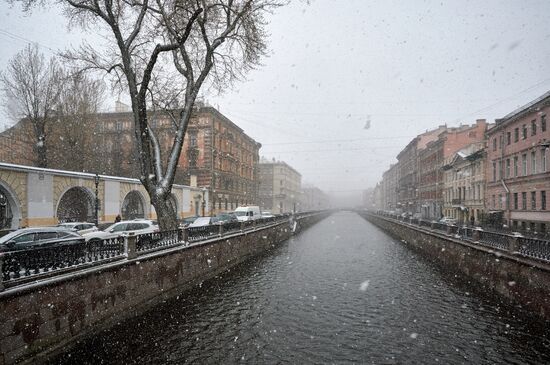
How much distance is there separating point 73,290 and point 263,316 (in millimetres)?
5408

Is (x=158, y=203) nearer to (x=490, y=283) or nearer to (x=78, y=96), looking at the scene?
(x=490, y=283)

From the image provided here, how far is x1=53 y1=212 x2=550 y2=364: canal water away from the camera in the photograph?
805 centimetres

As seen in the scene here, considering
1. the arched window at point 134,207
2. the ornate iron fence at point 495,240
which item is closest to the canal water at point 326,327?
the ornate iron fence at point 495,240

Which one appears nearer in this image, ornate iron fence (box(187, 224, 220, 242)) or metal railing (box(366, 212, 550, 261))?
metal railing (box(366, 212, 550, 261))

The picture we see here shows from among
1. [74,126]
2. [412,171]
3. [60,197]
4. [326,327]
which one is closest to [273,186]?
[412,171]

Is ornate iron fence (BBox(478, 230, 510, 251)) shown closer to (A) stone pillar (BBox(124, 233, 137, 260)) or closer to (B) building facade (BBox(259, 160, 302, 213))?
(A) stone pillar (BBox(124, 233, 137, 260))

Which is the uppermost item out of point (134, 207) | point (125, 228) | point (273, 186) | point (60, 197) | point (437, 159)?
point (437, 159)

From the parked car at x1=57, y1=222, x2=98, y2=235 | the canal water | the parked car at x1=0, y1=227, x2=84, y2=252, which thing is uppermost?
the parked car at x1=0, y1=227, x2=84, y2=252

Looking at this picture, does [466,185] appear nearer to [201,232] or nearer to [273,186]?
[201,232]

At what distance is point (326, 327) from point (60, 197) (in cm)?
2175

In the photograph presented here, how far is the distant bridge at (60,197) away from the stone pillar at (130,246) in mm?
7307

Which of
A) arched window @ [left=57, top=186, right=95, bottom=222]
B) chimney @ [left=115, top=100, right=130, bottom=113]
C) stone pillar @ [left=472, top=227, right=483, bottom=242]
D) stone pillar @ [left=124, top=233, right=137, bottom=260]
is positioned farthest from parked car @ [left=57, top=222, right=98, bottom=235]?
chimney @ [left=115, top=100, right=130, bottom=113]

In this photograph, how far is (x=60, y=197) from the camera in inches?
944

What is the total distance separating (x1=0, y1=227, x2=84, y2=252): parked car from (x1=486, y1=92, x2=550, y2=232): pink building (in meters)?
28.0
